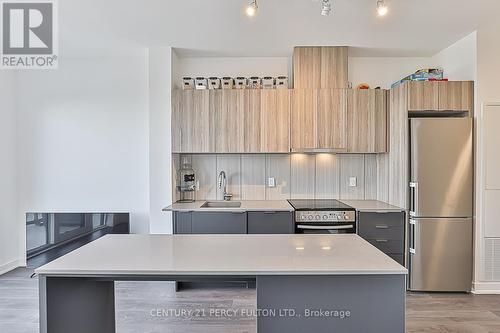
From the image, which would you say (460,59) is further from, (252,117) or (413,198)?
(252,117)

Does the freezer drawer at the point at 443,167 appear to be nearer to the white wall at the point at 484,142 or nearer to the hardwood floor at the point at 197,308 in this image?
the white wall at the point at 484,142

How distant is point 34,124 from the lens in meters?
4.36

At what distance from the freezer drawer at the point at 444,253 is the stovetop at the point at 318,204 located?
2.57 feet

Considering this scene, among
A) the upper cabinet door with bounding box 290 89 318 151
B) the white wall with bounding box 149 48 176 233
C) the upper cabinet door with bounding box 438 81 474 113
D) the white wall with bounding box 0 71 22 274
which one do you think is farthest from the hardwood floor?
the upper cabinet door with bounding box 438 81 474 113

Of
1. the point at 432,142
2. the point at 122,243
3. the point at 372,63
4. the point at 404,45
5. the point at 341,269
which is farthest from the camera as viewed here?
the point at 372,63

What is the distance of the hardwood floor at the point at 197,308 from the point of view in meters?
2.80

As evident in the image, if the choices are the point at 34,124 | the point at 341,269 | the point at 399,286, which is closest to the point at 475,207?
the point at 399,286

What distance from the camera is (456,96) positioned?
3479mm

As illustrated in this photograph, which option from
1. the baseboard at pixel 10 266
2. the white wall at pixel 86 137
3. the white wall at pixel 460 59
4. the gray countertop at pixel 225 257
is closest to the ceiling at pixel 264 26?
the white wall at pixel 460 59

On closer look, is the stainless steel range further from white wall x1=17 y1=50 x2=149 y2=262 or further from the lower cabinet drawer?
white wall x1=17 y1=50 x2=149 y2=262

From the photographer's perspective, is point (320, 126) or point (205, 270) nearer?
point (205, 270)

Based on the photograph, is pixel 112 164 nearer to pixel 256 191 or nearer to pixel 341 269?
pixel 256 191

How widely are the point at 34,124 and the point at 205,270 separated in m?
3.90

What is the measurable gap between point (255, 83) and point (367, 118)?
1.38 meters
